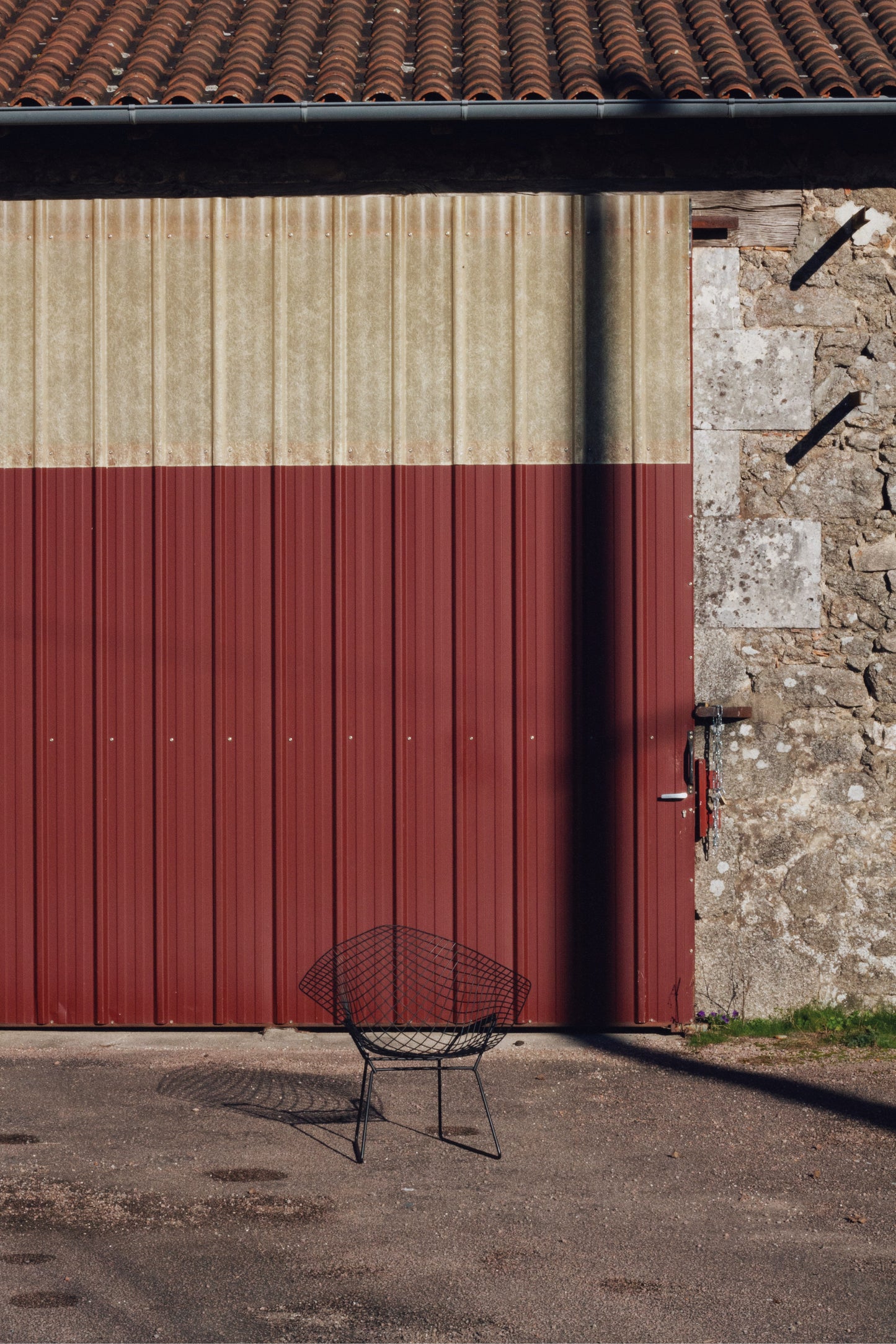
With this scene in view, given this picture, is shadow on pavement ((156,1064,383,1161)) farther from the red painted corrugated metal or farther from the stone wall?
the stone wall

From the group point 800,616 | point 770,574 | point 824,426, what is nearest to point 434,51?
point 824,426

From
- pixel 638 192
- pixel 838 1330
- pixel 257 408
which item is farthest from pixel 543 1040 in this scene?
pixel 638 192

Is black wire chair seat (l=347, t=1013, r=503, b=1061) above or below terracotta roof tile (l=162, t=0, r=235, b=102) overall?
below

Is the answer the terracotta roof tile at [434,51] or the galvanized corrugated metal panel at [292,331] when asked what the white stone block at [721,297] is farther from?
the terracotta roof tile at [434,51]

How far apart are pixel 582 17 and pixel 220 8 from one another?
2.13 m

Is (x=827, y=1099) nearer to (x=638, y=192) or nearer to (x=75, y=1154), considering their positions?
(x=75, y=1154)

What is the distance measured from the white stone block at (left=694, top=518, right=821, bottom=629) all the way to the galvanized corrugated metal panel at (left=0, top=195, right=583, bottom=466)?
986mm

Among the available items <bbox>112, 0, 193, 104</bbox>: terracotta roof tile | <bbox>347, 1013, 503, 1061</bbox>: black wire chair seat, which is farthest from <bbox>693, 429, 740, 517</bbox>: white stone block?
<bbox>112, 0, 193, 104</bbox>: terracotta roof tile

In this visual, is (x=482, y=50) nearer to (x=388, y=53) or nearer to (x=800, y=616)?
(x=388, y=53)

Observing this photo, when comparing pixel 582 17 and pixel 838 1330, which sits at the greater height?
pixel 582 17

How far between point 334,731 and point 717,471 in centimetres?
240

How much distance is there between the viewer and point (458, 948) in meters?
6.96

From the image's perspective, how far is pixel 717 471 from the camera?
23.0ft

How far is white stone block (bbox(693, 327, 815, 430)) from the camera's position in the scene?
275 inches
